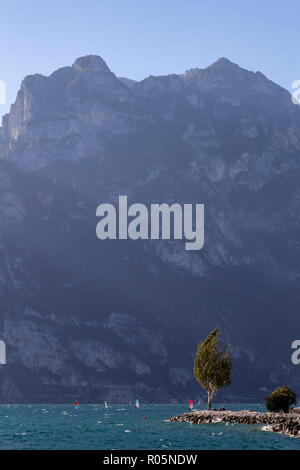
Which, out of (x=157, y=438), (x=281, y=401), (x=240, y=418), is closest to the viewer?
(x=157, y=438)

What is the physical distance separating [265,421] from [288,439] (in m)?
24.4

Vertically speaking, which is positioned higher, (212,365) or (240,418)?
(212,365)

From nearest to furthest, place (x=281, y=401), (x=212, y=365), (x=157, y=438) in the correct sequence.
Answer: (x=157, y=438)
(x=281, y=401)
(x=212, y=365)

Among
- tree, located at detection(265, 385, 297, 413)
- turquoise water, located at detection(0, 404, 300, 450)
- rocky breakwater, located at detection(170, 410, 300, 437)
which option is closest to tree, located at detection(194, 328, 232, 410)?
rocky breakwater, located at detection(170, 410, 300, 437)

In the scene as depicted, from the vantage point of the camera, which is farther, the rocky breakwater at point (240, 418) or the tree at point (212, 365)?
the tree at point (212, 365)

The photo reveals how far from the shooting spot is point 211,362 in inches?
4695

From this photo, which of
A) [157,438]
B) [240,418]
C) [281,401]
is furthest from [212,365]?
[157,438]

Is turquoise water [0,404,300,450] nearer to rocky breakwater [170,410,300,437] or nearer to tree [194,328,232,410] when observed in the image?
rocky breakwater [170,410,300,437]

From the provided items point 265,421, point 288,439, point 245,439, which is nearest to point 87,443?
point 245,439

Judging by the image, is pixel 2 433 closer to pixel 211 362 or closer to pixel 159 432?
pixel 159 432

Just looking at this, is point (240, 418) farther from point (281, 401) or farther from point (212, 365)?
point (212, 365)

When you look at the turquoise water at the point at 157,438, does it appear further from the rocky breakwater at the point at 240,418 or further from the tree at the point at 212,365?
the tree at the point at 212,365

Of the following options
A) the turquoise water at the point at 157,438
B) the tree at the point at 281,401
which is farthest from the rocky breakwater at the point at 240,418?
the tree at the point at 281,401
